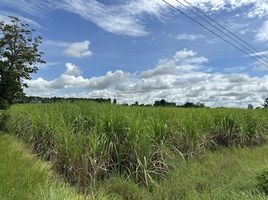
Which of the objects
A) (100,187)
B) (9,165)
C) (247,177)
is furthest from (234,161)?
(9,165)

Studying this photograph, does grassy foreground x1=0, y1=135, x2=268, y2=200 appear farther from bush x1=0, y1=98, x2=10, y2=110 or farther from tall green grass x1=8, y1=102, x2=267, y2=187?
bush x1=0, y1=98, x2=10, y2=110

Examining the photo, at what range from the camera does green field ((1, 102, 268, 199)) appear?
8.94m

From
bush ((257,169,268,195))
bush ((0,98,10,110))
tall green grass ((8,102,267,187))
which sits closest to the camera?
bush ((257,169,268,195))

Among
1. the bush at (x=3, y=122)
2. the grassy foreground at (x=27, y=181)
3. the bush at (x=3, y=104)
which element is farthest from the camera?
the bush at (x=3, y=104)

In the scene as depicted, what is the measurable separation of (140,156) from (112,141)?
2.67 ft

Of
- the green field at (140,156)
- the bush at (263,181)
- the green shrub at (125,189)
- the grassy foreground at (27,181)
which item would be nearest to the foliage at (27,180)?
the grassy foreground at (27,181)

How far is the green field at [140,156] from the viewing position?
29.3ft

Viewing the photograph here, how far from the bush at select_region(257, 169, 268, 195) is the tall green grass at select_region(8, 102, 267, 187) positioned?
2307 mm

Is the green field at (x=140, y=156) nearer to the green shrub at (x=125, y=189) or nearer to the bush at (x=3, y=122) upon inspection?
the green shrub at (x=125, y=189)

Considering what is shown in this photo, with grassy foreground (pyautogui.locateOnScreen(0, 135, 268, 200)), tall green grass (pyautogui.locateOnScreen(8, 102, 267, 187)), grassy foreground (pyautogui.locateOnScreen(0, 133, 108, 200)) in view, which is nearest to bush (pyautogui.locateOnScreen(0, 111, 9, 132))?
tall green grass (pyautogui.locateOnScreen(8, 102, 267, 187))

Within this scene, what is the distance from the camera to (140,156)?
9984mm

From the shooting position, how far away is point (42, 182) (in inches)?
310

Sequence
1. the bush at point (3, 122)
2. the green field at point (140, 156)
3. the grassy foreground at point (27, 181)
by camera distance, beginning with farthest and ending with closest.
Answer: the bush at point (3, 122)
the green field at point (140, 156)
the grassy foreground at point (27, 181)

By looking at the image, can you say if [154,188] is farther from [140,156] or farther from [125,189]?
[140,156]
